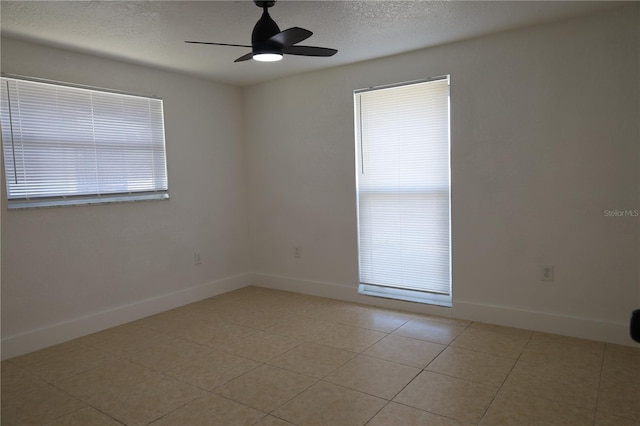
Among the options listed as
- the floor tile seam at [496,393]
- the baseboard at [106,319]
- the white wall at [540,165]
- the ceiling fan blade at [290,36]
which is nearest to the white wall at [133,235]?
the baseboard at [106,319]

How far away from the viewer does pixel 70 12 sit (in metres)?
2.76

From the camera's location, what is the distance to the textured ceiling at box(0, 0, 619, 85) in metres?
2.74

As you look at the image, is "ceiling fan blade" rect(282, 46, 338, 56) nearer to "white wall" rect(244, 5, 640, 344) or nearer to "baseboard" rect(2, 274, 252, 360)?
"white wall" rect(244, 5, 640, 344)

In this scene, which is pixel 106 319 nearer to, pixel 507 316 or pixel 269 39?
pixel 269 39

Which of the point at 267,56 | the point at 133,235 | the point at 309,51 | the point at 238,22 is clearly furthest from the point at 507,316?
the point at 133,235

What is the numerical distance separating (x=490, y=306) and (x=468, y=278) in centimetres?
29

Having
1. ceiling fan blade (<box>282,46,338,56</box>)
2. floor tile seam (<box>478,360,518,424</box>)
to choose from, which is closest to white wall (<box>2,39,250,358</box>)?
ceiling fan blade (<box>282,46,338,56</box>)

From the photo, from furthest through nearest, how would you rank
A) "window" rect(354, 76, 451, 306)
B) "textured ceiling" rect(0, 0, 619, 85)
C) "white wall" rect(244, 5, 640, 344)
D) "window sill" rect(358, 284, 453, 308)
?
"window sill" rect(358, 284, 453, 308) → "window" rect(354, 76, 451, 306) → "white wall" rect(244, 5, 640, 344) → "textured ceiling" rect(0, 0, 619, 85)

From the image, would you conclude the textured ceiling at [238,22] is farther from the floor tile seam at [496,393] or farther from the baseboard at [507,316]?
the floor tile seam at [496,393]

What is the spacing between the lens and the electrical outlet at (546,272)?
3.36m

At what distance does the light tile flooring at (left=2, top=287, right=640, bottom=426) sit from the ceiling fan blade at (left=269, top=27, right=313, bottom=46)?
2.08 m

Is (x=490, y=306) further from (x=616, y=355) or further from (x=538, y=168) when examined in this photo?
(x=538, y=168)

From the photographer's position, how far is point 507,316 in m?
3.56

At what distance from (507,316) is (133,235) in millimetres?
3477
